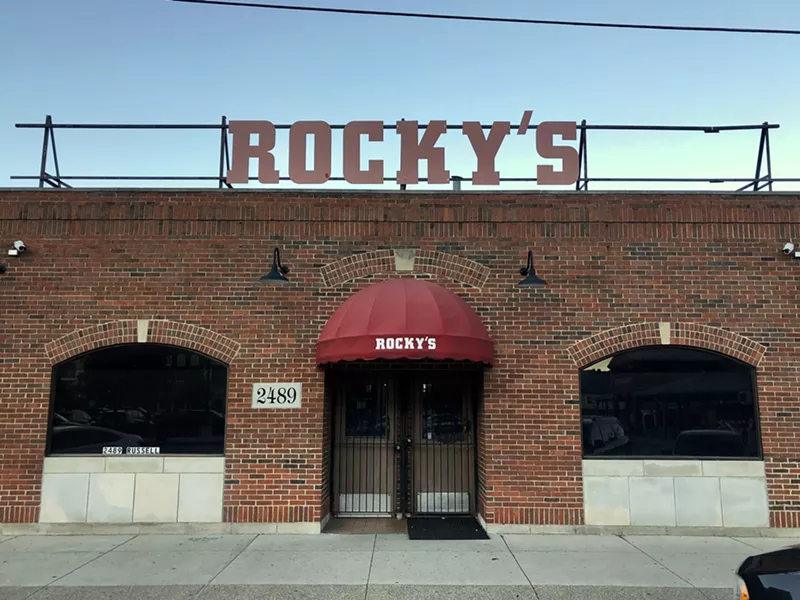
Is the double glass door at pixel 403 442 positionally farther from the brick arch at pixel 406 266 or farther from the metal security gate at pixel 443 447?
the brick arch at pixel 406 266

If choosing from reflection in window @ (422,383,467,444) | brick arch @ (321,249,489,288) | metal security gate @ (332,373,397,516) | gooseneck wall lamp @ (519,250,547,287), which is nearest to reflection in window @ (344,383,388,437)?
metal security gate @ (332,373,397,516)

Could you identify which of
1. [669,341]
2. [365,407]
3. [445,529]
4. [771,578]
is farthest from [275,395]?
[771,578]

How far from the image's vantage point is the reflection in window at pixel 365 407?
9703mm

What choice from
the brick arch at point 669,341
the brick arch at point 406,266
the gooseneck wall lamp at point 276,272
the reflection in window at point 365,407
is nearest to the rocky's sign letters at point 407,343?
the brick arch at point 406,266

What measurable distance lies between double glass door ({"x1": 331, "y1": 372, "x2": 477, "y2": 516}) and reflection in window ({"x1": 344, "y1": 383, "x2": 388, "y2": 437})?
0.05 feet

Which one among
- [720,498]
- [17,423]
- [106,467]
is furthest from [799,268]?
[17,423]

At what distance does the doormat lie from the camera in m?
8.33

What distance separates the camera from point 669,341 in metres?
8.95

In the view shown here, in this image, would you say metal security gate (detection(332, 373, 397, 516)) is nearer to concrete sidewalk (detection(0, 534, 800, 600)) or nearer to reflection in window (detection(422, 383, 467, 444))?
reflection in window (detection(422, 383, 467, 444))

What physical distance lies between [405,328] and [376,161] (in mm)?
3311

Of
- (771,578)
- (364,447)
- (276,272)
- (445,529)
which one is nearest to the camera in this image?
(771,578)

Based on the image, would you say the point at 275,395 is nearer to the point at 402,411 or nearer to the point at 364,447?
the point at 364,447

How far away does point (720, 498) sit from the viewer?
28.5 ft

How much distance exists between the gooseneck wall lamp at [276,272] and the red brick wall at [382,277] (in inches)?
6.3
